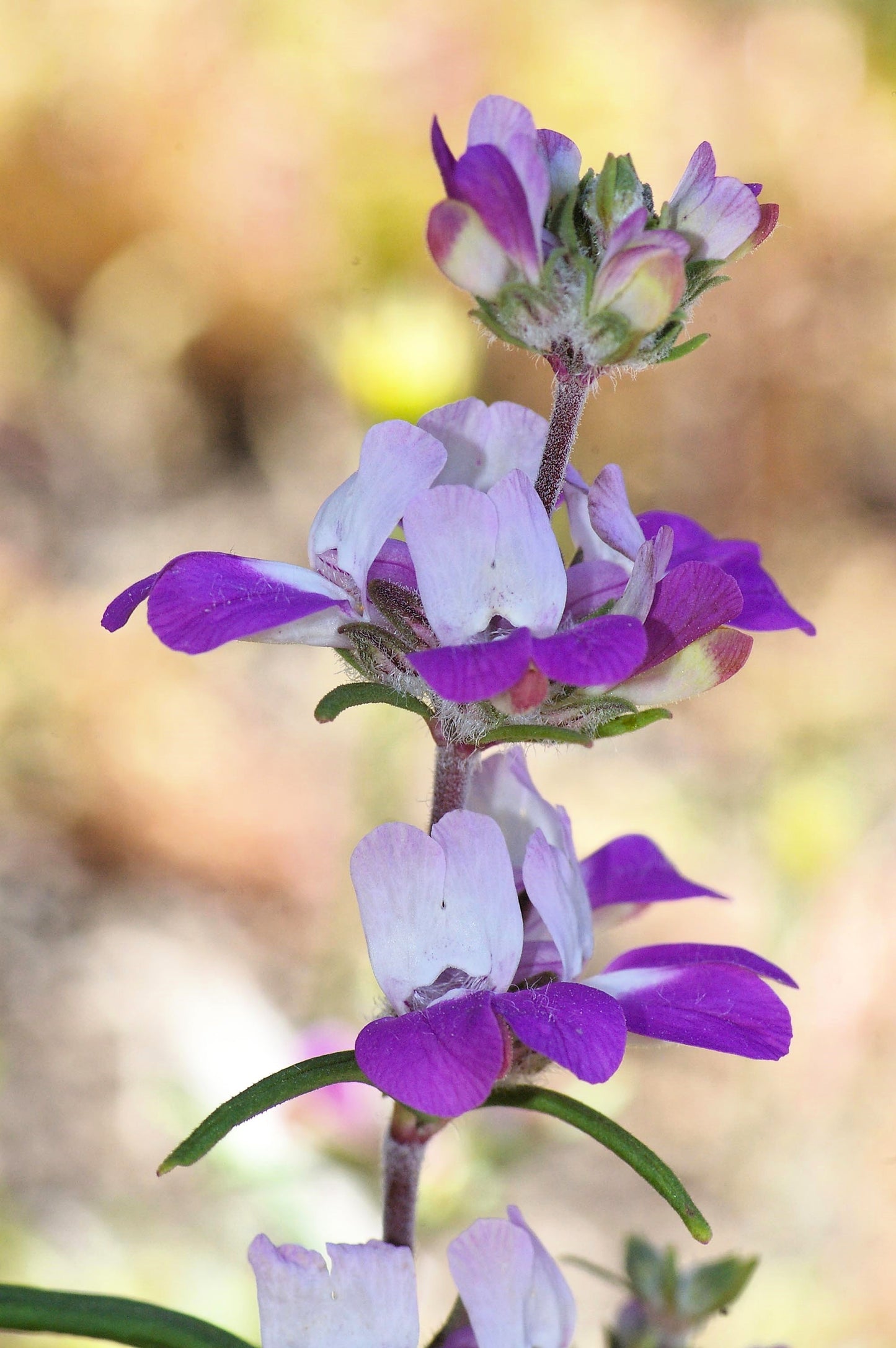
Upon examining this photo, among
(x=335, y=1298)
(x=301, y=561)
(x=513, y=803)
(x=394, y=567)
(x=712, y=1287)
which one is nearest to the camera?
(x=335, y=1298)

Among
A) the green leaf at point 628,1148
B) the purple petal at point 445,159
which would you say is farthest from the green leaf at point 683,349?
the green leaf at point 628,1148

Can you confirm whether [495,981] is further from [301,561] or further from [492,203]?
[301,561]

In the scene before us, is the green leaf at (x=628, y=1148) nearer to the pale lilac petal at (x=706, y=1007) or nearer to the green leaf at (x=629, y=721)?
the pale lilac petal at (x=706, y=1007)

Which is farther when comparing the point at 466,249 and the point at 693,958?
the point at 693,958

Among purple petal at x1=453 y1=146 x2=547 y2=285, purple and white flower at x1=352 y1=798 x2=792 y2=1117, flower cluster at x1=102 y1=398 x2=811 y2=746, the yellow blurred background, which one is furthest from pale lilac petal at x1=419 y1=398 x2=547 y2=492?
the yellow blurred background

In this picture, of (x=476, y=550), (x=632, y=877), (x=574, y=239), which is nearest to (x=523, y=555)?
(x=476, y=550)

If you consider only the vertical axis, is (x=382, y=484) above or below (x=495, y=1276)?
above
